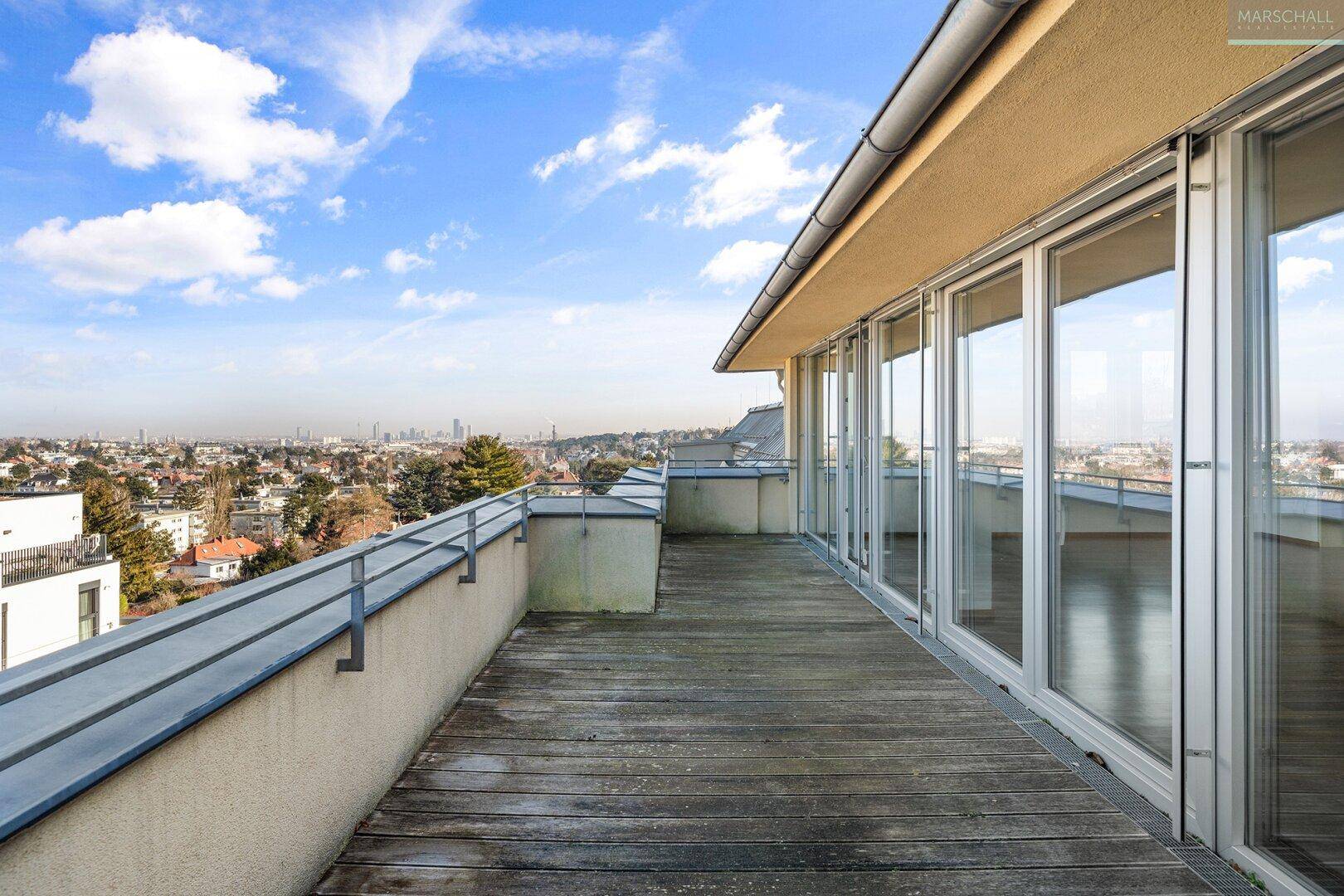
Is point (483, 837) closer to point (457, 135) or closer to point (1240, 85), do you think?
point (1240, 85)

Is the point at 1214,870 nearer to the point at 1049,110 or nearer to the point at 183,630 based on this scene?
the point at 1049,110

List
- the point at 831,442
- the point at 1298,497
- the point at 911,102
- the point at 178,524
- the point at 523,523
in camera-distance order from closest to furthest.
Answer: the point at 1298,497, the point at 911,102, the point at 523,523, the point at 831,442, the point at 178,524

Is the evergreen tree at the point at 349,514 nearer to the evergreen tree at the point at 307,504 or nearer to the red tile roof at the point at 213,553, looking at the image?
the evergreen tree at the point at 307,504

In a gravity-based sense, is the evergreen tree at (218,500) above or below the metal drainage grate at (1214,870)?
below

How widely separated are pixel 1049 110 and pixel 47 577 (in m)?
11.1

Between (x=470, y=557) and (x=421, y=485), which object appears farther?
(x=421, y=485)

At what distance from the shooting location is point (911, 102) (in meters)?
2.22

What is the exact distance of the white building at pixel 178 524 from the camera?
30413 millimetres

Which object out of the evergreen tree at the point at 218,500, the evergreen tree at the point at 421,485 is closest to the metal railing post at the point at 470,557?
the evergreen tree at the point at 218,500

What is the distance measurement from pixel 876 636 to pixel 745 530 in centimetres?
510

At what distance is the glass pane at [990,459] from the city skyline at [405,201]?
1.31 metres

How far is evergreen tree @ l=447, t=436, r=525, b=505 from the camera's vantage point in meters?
42.7

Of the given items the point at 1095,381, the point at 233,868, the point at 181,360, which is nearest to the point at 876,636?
the point at 1095,381

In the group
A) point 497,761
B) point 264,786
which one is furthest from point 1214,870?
point 264,786
